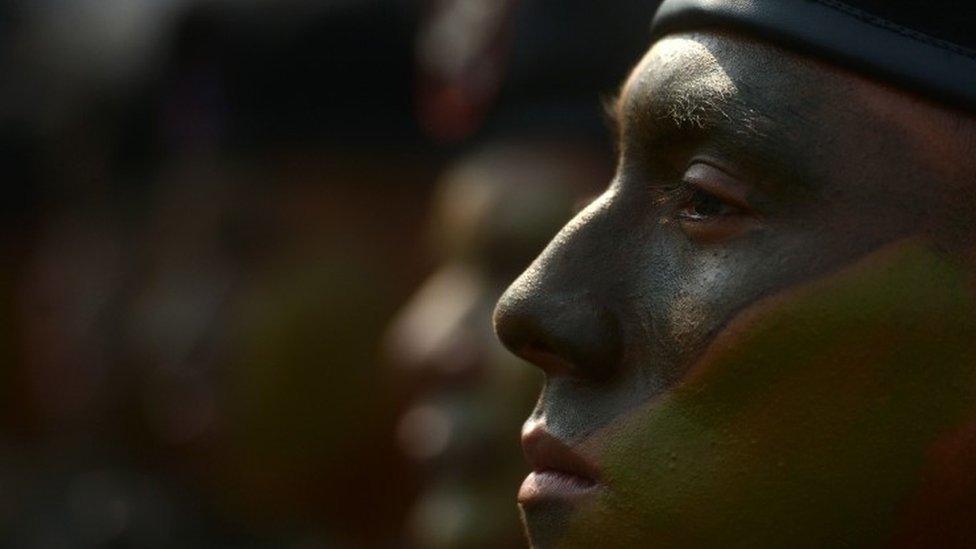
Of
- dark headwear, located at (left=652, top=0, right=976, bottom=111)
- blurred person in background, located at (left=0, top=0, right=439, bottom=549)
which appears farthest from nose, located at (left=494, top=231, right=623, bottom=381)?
blurred person in background, located at (left=0, top=0, right=439, bottom=549)

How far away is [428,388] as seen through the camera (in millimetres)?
4562

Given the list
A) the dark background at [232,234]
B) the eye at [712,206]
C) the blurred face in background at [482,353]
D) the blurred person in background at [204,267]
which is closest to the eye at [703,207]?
the eye at [712,206]

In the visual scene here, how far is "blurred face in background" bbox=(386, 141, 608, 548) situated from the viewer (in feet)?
14.1

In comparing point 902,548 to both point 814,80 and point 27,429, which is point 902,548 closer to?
point 814,80

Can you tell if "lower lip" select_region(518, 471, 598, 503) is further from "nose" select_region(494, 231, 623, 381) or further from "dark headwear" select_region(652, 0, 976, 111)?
"dark headwear" select_region(652, 0, 976, 111)

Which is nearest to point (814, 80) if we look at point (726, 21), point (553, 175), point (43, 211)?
point (726, 21)

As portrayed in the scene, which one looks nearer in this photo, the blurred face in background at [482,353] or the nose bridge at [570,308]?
the nose bridge at [570,308]

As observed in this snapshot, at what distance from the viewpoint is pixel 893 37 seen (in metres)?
1.92

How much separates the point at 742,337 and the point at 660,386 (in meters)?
0.10

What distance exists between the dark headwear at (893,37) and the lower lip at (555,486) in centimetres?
49

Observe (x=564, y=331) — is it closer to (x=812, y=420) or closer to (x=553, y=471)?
(x=553, y=471)

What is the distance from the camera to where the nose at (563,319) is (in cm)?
199

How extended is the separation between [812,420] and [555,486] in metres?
0.27

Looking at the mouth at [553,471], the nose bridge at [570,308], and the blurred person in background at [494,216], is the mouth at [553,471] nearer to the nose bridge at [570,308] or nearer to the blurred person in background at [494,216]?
the nose bridge at [570,308]
